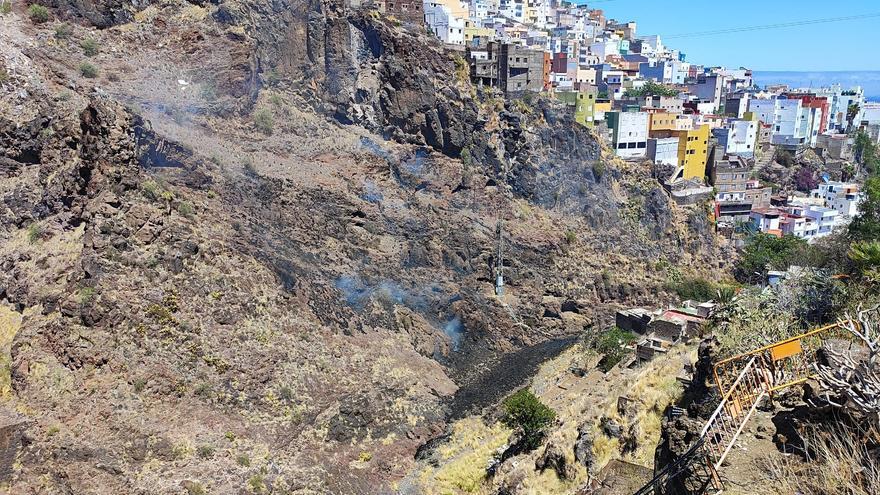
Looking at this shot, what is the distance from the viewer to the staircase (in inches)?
291

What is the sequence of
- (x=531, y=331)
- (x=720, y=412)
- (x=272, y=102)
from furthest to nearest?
1. (x=272, y=102)
2. (x=531, y=331)
3. (x=720, y=412)

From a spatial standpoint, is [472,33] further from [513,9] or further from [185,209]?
[185,209]

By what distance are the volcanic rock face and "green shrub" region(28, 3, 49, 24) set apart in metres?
0.79

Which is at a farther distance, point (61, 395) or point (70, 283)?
point (70, 283)

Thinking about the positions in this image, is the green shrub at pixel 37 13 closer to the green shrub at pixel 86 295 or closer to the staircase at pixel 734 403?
the green shrub at pixel 86 295

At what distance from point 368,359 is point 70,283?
10.0m

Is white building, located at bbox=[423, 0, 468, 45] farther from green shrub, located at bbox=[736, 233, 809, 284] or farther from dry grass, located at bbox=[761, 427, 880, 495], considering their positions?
dry grass, located at bbox=[761, 427, 880, 495]

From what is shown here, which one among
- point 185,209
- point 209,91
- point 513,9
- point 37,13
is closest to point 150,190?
point 185,209

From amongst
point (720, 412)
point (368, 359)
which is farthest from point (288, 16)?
point (720, 412)

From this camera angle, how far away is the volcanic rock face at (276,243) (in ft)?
57.6

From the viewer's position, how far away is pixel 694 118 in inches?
1772

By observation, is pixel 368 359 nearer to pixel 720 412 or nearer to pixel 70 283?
pixel 70 283

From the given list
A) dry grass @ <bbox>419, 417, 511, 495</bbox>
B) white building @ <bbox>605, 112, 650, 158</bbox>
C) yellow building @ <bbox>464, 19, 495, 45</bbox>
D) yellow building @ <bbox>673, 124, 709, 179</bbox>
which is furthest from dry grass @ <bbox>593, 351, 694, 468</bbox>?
yellow building @ <bbox>464, 19, 495, 45</bbox>

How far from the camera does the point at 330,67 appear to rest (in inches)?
1388
